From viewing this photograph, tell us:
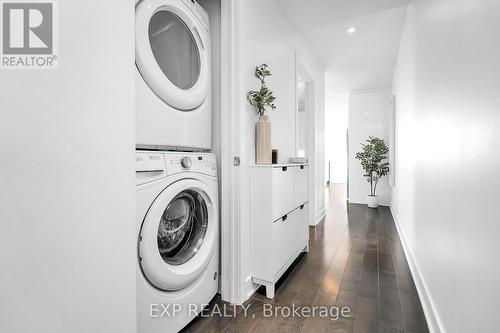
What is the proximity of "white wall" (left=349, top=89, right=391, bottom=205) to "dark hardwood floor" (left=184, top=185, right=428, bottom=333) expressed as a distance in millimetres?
2558

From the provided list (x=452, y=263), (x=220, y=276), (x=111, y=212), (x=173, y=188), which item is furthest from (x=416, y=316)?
(x=111, y=212)

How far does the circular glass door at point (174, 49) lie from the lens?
121 cm

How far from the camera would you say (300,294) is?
1.64 meters

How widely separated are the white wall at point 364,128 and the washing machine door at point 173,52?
4658 mm

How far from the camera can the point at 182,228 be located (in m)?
1.35

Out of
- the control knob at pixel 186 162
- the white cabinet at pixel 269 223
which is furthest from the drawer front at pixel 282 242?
the control knob at pixel 186 162

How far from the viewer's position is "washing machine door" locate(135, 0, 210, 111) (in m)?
1.07

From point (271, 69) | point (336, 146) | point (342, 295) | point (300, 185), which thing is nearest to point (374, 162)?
point (300, 185)

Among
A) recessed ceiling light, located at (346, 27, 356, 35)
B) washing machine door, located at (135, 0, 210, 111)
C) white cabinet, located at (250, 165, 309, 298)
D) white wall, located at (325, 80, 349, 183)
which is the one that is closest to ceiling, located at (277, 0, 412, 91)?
recessed ceiling light, located at (346, 27, 356, 35)

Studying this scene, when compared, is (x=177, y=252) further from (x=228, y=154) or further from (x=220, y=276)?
(x=228, y=154)

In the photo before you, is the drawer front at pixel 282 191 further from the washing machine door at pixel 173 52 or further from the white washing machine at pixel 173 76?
the washing machine door at pixel 173 52

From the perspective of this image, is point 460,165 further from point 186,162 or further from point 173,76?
point 173,76

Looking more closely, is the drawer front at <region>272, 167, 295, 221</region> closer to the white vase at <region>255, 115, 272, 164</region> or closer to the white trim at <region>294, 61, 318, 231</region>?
the white vase at <region>255, 115, 272, 164</region>

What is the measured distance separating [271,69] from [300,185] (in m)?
1.08
